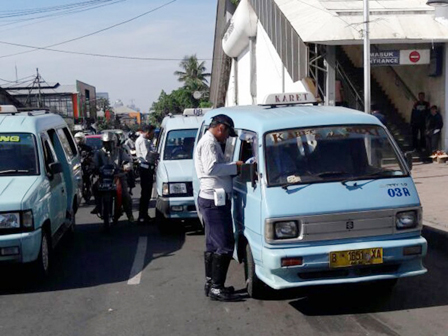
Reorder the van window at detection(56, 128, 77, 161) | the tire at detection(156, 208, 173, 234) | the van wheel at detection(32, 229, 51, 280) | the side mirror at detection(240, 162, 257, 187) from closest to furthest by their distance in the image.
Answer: the side mirror at detection(240, 162, 257, 187), the van wheel at detection(32, 229, 51, 280), the tire at detection(156, 208, 173, 234), the van window at detection(56, 128, 77, 161)

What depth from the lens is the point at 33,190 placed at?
7.39 metres

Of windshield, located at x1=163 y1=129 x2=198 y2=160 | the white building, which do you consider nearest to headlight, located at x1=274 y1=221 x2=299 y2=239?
windshield, located at x1=163 y1=129 x2=198 y2=160

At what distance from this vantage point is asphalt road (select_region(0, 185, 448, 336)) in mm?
5715

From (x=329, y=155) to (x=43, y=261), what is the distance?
11.7ft

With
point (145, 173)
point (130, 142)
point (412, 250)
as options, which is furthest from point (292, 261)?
point (130, 142)

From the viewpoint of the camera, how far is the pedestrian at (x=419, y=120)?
18.6m

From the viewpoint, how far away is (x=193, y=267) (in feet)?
26.8

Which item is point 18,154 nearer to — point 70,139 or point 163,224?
point 163,224

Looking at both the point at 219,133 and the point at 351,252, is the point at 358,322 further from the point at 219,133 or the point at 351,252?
the point at 219,133

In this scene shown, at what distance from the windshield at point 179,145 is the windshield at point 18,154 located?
135 inches

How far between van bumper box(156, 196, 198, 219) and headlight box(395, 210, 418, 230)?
4762 mm

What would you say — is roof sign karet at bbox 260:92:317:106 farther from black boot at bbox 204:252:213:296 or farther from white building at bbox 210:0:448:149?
white building at bbox 210:0:448:149

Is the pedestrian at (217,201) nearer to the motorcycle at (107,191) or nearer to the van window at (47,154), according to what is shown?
the van window at (47,154)

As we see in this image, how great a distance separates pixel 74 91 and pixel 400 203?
77882mm
